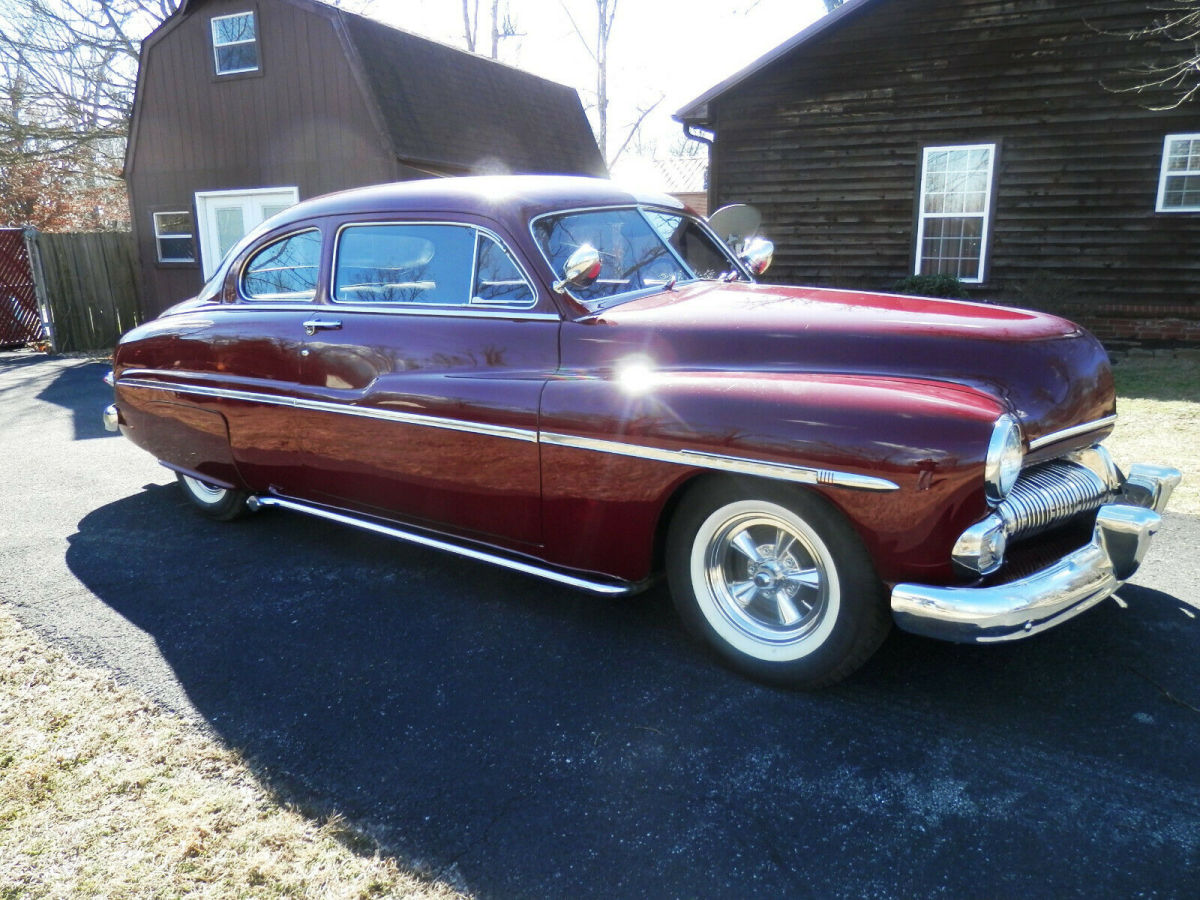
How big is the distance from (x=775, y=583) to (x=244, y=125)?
13.9 meters

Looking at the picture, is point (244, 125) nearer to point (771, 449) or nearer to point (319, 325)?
point (319, 325)

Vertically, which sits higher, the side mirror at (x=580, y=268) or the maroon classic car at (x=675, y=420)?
the side mirror at (x=580, y=268)

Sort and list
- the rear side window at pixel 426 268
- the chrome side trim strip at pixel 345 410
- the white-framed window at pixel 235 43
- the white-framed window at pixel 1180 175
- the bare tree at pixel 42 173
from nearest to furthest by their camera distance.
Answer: the chrome side trim strip at pixel 345 410
the rear side window at pixel 426 268
the white-framed window at pixel 1180 175
the white-framed window at pixel 235 43
the bare tree at pixel 42 173

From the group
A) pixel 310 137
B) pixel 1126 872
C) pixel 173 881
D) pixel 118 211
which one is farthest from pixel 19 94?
pixel 1126 872

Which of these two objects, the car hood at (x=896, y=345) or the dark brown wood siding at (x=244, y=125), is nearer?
the car hood at (x=896, y=345)

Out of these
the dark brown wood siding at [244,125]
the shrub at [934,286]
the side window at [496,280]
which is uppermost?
the dark brown wood siding at [244,125]

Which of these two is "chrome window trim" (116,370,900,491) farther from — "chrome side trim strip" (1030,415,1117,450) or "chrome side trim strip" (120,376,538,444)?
"chrome side trim strip" (1030,415,1117,450)

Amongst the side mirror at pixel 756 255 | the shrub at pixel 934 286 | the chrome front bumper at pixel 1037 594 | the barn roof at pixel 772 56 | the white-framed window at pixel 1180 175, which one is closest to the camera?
the chrome front bumper at pixel 1037 594

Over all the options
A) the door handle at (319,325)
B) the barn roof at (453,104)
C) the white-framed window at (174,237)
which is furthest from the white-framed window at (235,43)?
the door handle at (319,325)

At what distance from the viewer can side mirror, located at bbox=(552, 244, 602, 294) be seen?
335 cm

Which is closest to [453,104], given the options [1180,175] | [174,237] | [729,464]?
[174,237]

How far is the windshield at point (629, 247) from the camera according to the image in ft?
11.9

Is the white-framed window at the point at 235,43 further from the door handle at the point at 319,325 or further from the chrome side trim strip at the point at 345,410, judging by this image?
the door handle at the point at 319,325

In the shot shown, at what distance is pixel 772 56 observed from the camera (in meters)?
11.5
